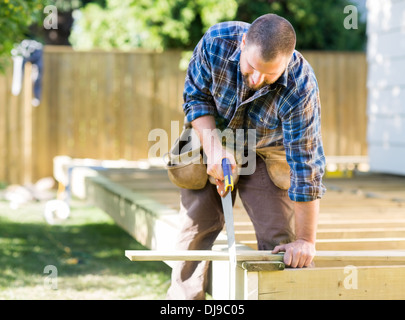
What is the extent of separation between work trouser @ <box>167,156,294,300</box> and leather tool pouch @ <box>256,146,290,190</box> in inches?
2.6

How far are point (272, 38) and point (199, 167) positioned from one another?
82 cm

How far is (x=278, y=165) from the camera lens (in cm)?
311

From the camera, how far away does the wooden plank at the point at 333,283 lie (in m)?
2.71

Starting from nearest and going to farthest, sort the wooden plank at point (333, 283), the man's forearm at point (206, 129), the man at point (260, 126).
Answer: the man at point (260, 126)
the wooden plank at point (333, 283)
the man's forearm at point (206, 129)

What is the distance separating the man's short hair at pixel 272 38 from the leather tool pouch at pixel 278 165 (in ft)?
2.27

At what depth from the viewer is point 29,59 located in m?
8.49

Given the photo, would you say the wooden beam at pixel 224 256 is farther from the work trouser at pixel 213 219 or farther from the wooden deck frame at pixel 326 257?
the work trouser at pixel 213 219

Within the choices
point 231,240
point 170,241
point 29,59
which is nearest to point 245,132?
point 231,240

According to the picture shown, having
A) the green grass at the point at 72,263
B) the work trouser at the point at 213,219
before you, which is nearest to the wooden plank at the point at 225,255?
the work trouser at the point at 213,219

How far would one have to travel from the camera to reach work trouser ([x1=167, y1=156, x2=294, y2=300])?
3.13 meters

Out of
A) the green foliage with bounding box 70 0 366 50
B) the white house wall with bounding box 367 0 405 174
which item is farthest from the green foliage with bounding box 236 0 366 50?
the white house wall with bounding box 367 0 405 174

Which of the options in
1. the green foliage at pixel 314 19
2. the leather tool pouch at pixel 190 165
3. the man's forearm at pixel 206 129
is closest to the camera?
the man's forearm at pixel 206 129
